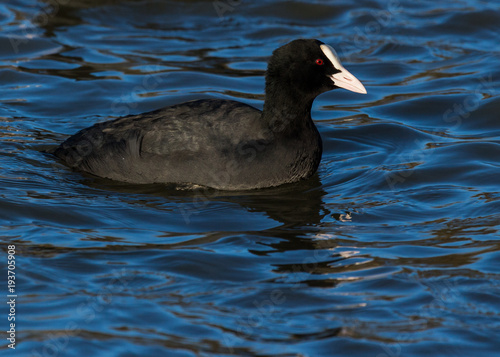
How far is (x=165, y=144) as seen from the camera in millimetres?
7070

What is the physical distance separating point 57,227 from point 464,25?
753 centimetres

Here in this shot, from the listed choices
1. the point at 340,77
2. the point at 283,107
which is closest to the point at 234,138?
the point at 283,107

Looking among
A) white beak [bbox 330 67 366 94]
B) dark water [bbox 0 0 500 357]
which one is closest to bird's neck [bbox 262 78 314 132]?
white beak [bbox 330 67 366 94]

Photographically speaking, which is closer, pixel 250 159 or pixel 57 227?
pixel 57 227

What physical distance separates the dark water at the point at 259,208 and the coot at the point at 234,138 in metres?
0.17

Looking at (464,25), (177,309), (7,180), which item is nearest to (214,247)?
(177,309)

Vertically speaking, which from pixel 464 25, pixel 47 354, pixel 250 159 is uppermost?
pixel 464 25

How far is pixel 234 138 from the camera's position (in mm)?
7035

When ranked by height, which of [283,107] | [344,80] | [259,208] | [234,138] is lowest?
[259,208]

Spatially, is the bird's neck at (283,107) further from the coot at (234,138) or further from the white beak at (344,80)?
the white beak at (344,80)

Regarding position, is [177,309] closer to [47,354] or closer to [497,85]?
[47,354]

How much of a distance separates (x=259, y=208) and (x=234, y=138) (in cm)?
63

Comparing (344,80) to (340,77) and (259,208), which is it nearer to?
(340,77)

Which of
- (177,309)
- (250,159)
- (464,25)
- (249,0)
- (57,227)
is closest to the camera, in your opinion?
(177,309)
